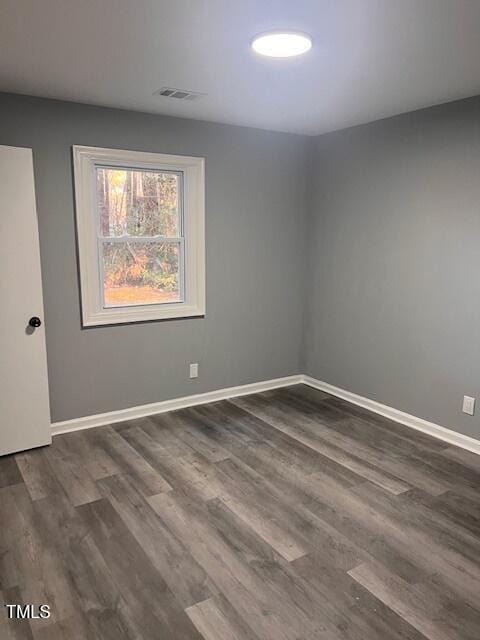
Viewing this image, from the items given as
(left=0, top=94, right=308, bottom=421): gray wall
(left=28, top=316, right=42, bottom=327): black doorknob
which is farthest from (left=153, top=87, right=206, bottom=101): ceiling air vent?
(left=28, top=316, right=42, bottom=327): black doorknob

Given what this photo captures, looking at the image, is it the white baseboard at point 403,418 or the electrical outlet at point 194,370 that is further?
the electrical outlet at point 194,370

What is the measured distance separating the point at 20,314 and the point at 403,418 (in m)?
2.96

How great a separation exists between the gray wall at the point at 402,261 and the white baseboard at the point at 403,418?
5 centimetres

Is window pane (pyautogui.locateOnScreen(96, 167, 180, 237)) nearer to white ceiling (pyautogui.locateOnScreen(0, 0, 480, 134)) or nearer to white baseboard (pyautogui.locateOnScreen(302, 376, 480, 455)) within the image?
white ceiling (pyautogui.locateOnScreen(0, 0, 480, 134))

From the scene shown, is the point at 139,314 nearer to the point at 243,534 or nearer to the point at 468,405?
the point at 243,534

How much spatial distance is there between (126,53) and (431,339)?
9.05 ft

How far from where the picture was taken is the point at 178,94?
313cm

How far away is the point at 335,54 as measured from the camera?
238 cm

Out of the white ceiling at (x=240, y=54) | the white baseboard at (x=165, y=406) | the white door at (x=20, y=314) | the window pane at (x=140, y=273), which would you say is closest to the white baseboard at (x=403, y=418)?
the white baseboard at (x=165, y=406)

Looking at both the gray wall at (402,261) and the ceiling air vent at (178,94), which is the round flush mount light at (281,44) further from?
the gray wall at (402,261)

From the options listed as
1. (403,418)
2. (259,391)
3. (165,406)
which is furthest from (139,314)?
(403,418)

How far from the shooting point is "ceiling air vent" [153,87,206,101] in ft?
9.98

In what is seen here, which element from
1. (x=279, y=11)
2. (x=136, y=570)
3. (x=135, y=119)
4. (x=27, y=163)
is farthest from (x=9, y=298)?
(x=279, y=11)

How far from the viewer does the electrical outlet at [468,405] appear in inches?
134
